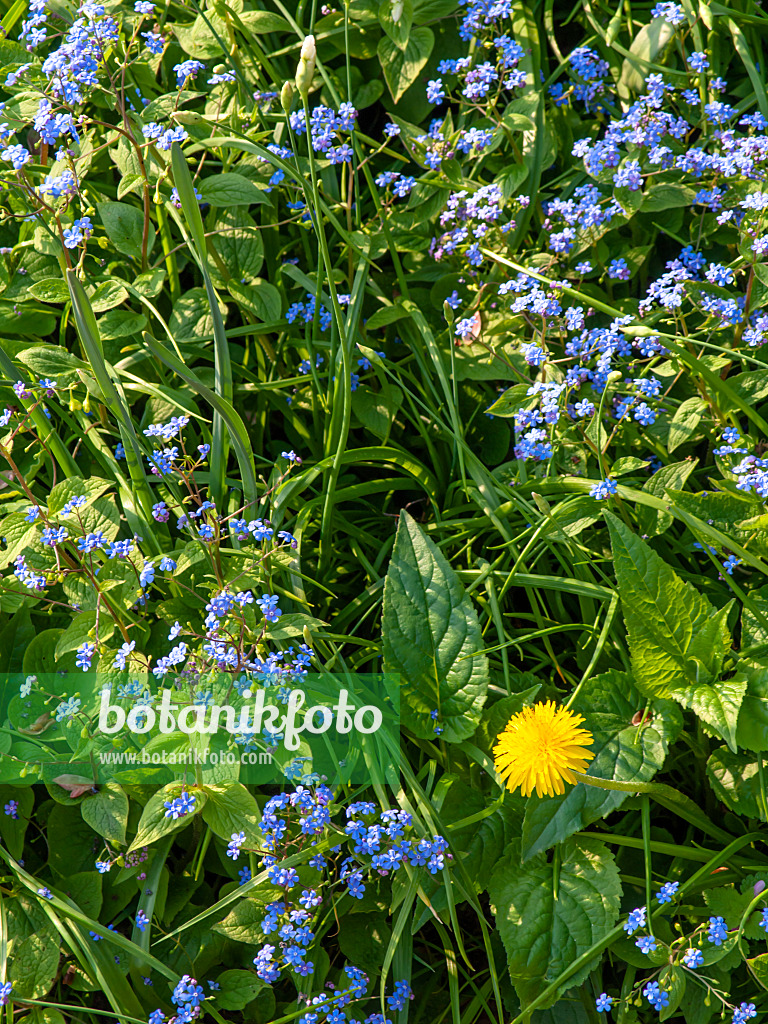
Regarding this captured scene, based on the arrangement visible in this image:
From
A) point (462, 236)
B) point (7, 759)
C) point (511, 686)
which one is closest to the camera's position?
point (7, 759)

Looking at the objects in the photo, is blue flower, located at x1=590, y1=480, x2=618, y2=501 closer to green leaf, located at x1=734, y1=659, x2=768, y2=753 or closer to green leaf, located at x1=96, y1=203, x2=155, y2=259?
green leaf, located at x1=734, y1=659, x2=768, y2=753

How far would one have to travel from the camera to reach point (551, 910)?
1.44 meters

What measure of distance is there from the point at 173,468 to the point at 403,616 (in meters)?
0.55

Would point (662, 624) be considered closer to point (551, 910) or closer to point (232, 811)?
point (551, 910)

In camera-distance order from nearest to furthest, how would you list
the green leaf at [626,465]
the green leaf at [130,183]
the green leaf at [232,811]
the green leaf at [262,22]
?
the green leaf at [232,811]
the green leaf at [626,465]
the green leaf at [130,183]
the green leaf at [262,22]

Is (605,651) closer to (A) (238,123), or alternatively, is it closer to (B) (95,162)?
(A) (238,123)

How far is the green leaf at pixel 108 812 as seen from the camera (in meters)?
1.46

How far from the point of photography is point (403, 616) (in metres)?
1.62

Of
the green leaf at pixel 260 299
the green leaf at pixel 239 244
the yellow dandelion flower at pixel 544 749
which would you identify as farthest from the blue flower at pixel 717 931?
the green leaf at pixel 239 244

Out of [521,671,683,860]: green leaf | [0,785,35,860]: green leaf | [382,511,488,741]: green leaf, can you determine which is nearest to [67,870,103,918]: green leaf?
[0,785,35,860]: green leaf

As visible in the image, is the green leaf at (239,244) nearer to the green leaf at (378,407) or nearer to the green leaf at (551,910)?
the green leaf at (378,407)

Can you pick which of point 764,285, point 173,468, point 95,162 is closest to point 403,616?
point 173,468

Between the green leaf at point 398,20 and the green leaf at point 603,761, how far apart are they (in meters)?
1.48

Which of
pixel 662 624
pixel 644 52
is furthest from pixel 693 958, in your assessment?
pixel 644 52
